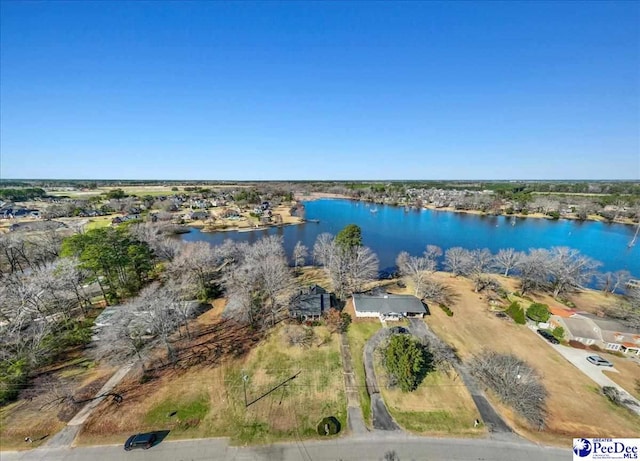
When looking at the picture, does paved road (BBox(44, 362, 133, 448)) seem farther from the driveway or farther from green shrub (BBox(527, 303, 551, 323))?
green shrub (BBox(527, 303, 551, 323))

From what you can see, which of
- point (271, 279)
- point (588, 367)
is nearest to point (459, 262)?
point (588, 367)

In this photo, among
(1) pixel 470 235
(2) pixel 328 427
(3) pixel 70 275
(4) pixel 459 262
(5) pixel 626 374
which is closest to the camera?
(2) pixel 328 427

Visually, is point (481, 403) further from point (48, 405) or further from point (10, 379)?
point (10, 379)

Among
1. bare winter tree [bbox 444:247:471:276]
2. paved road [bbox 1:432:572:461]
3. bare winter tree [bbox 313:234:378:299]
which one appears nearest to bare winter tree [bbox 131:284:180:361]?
paved road [bbox 1:432:572:461]

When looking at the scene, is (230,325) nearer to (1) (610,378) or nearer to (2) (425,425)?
(2) (425,425)

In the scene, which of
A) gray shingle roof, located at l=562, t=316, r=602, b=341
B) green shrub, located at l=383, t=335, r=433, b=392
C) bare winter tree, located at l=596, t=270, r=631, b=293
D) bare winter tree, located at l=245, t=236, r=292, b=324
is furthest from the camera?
bare winter tree, located at l=596, t=270, r=631, b=293

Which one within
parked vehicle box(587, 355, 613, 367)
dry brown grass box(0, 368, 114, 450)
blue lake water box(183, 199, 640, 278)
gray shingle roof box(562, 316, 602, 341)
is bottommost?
dry brown grass box(0, 368, 114, 450)
